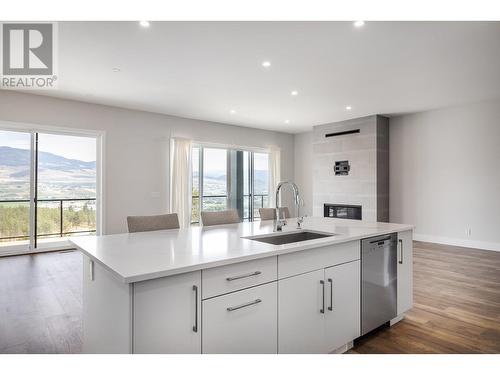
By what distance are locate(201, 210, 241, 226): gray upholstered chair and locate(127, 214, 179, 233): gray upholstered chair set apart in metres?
0.35

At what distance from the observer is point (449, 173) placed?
5832 millimetres

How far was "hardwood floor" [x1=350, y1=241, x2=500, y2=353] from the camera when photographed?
2.19m

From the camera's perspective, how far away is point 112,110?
5.71m

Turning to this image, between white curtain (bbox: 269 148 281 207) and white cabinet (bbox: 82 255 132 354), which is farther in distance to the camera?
white curtain (bbox: 269 148 281 207)

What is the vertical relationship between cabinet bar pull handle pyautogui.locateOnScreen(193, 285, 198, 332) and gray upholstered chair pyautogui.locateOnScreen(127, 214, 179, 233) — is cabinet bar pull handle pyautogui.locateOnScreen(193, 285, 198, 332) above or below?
below

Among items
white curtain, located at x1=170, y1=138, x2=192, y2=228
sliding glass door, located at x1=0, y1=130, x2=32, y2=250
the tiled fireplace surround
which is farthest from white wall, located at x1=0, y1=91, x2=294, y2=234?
the tiled fireplace surround

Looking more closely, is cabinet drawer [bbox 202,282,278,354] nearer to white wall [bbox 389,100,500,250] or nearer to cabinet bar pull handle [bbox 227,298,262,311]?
cabinet bar pull handle [bbox 227,298,262,311]

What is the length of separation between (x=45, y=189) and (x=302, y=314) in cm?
533

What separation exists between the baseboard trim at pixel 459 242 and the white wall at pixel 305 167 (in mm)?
2941

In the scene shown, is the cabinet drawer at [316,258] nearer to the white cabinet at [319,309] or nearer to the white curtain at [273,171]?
the white cabinet at [319,309]

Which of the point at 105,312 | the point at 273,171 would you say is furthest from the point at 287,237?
the point at 273,171

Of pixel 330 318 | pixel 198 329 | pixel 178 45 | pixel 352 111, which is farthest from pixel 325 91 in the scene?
pixel 198 329

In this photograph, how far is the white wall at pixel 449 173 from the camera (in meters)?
5.36

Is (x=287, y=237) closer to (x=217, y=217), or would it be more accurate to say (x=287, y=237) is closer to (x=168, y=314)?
(x=217, y=217)
